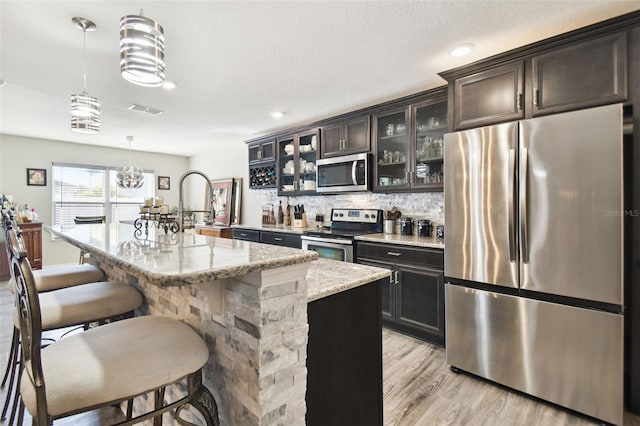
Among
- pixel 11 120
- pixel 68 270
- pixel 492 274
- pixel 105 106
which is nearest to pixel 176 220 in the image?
pixel 68 270

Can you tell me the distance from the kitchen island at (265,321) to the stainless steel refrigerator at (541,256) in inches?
49.1

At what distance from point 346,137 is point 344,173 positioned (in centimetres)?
45

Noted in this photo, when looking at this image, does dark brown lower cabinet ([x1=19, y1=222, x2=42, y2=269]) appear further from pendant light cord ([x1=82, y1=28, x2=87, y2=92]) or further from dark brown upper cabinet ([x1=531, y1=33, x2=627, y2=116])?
dark brown upper cabinet ([x1=531, y1=33, x2=627, y2=116])

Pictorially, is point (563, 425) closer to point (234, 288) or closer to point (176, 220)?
point (234, 288)

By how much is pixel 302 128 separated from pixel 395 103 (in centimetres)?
146

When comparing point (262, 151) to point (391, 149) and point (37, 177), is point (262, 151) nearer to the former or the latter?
point (391, 149)

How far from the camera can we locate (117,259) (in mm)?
946

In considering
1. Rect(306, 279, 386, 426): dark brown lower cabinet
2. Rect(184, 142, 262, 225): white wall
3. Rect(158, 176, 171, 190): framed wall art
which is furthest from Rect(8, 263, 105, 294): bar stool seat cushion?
Rect(158, 176, 171, 190): framed wall art

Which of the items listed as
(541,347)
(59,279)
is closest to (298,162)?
(59,279)

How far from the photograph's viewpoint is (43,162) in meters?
5.66

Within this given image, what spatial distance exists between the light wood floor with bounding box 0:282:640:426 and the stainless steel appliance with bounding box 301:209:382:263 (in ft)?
3.87

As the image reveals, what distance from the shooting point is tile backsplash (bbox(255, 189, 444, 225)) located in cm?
342

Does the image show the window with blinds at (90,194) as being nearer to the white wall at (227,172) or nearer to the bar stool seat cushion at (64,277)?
the white wall at (227,172)

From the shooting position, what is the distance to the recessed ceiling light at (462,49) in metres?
2.31
